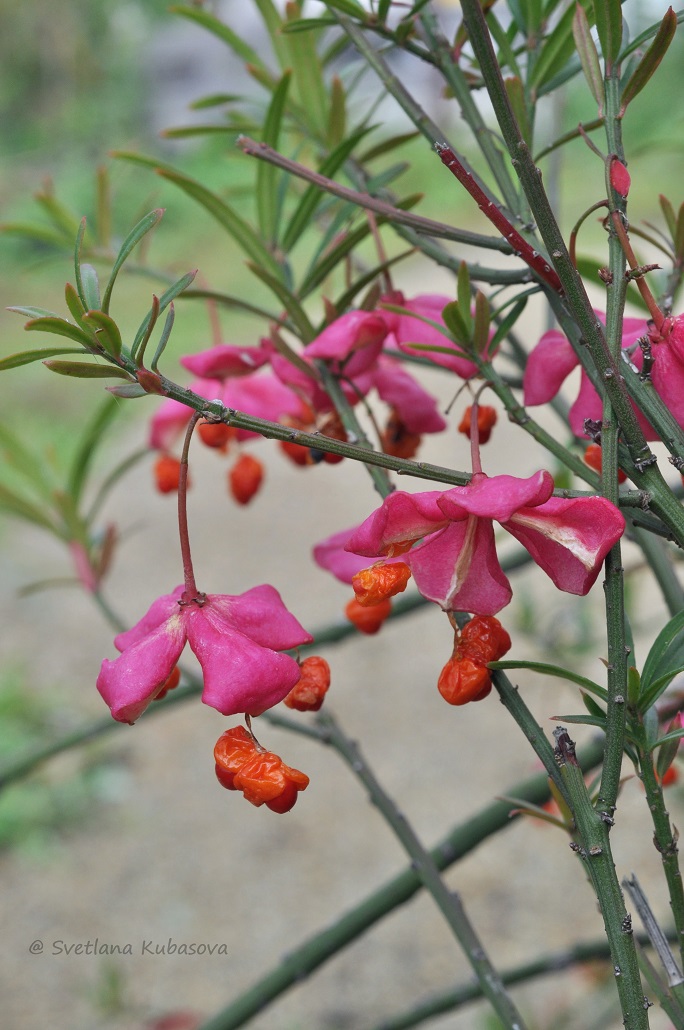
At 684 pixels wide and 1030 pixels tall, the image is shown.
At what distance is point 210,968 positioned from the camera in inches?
64.6

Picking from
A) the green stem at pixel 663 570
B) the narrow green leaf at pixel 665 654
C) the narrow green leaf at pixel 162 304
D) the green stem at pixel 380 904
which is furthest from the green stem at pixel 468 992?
the narrow green leaf at pixel 162 304

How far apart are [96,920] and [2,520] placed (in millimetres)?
1621

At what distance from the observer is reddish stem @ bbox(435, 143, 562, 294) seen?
277 mm

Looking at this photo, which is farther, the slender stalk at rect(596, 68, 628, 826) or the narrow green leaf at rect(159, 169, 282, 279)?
the narrow green leaf at rect(159, 169, 282, 279)

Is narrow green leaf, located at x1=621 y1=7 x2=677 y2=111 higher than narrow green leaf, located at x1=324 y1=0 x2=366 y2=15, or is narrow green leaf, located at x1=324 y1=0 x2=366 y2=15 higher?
narrow green leaf, located at x1=324 y1=0 x2=366 y2=15

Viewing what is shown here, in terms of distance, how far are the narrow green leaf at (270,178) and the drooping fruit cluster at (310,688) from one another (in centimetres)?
24

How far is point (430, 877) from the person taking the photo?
21.1 inches

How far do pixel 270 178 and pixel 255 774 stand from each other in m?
0.30

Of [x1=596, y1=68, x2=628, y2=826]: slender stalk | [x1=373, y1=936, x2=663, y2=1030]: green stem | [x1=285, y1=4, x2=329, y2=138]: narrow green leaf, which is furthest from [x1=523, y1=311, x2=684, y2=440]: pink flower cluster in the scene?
[x1=373, y1=936, x2=663, y2=1030]: green stem

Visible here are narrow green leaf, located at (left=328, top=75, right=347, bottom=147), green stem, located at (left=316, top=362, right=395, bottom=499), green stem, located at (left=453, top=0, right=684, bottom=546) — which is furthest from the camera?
narrow green leaf, located at (left=328, top=75, right=347, bottom=147)

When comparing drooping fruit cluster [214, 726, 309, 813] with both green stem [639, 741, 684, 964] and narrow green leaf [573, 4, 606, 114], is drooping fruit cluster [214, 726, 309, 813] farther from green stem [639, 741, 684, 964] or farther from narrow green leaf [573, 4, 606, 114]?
narrow green leaf [573, 4, 606, 114]

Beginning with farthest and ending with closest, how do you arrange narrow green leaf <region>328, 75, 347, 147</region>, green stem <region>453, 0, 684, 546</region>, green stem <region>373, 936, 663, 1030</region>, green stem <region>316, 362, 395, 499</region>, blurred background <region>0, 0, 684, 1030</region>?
1. blurred background <region>0, 0, 684, 1030</region>
2. green stem <region>373, 936, 663, 1030</region>
3. narrow green leaf <region>328, 75, 347, 147</region>
4. green stem <region>316, 362, 395, 499</region>
5. green stem <region>453, 0, 684, 546</region>

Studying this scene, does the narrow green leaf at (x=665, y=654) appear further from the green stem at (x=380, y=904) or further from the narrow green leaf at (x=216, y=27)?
the narrow green leaf at (x=216, y=27)

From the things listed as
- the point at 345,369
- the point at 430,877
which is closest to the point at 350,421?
the point at 345,369
